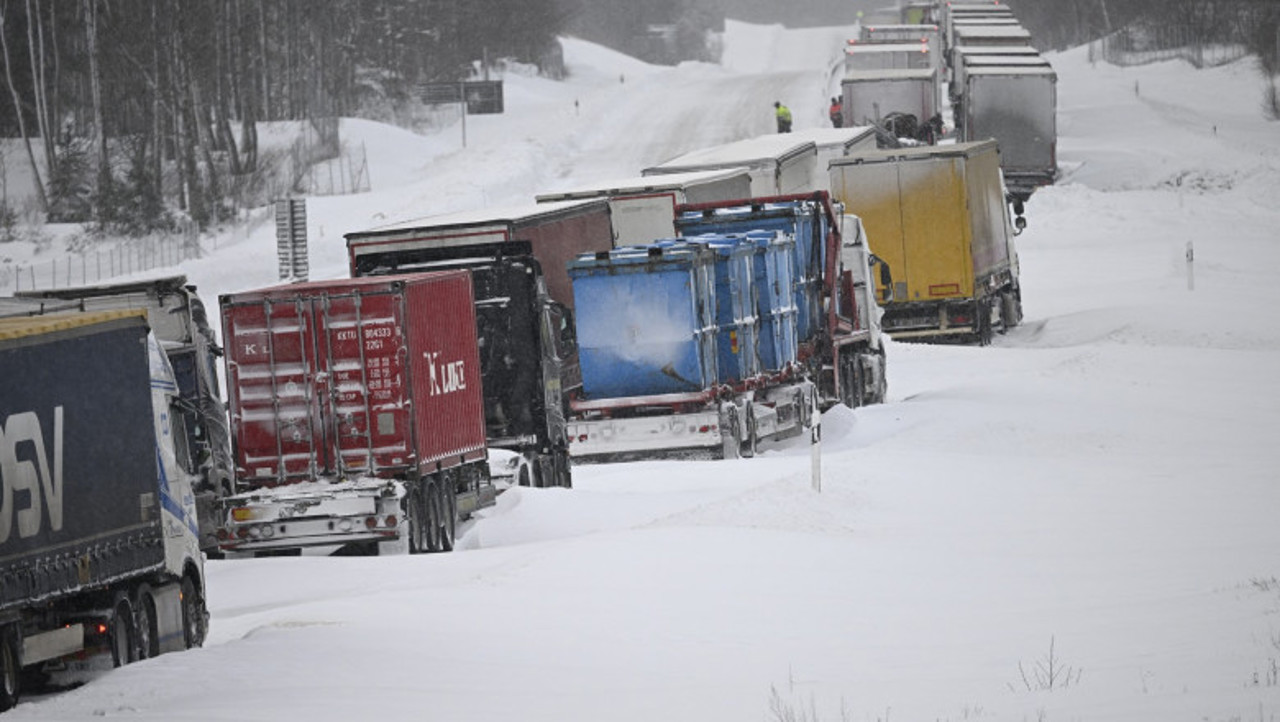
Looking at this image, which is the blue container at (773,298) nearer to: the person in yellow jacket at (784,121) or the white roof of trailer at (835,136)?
the white roof of trailer at (835,136)

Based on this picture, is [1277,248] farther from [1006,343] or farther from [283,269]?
[283,269]

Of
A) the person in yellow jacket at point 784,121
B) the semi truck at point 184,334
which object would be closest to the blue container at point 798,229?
the semi truck at point 184,334

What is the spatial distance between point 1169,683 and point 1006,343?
93.7ft

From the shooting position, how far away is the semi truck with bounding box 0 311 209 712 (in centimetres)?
1353

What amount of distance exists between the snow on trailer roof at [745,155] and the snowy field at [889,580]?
4.47 meters

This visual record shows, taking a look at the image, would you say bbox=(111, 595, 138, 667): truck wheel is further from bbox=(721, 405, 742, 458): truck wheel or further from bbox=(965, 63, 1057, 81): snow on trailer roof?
bbox=(965, 63, 1057, 81): snow on trailer roof

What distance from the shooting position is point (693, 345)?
2603 cm

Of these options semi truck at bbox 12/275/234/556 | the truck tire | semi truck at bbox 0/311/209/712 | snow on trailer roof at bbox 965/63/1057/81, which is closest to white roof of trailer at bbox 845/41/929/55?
snow on trailer roof at bbox 965/63/1057/81

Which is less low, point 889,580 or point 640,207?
point 640,207

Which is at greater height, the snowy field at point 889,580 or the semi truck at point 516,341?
the semi truck at point 516,341

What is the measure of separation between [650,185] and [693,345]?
8.23 metres

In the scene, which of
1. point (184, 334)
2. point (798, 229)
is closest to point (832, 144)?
point (798, 229)

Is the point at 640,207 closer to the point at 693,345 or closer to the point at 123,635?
the point at 693,345

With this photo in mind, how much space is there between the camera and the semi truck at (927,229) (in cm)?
3634
